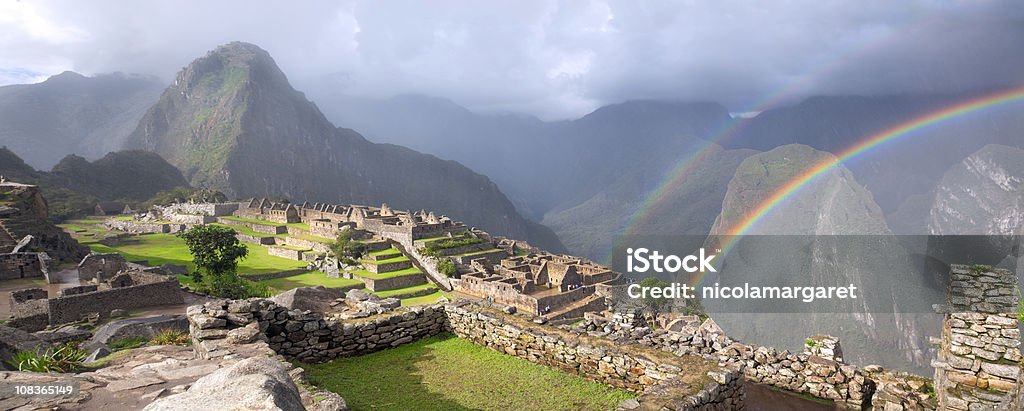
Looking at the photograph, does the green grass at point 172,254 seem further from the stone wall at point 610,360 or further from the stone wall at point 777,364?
the stone wall at point 777,364

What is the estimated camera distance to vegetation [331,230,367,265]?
42.3m

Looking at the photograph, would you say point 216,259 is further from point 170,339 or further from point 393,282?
point 170,339

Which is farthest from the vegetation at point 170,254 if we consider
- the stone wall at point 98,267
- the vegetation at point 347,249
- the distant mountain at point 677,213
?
the distant mountain at point 677,213

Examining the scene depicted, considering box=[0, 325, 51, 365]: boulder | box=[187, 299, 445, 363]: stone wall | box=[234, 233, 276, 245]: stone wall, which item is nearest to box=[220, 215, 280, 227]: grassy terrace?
box=[234, 233, 276, 245]: stone wall

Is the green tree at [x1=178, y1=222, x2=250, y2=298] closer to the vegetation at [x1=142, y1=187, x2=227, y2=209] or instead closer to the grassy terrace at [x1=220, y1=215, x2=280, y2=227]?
the grassy terrace at [x1=220, y1=215, x2=280, y2=227]

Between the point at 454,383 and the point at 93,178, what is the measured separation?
137 metres

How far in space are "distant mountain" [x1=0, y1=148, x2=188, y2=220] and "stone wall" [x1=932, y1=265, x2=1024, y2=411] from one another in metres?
85.2

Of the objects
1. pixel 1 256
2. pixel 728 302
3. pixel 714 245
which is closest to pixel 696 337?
pixel 1 256

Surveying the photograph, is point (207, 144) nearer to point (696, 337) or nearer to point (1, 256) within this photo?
point (1, 256)

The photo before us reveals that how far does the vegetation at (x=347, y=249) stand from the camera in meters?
42.3

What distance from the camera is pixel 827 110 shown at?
423 feet

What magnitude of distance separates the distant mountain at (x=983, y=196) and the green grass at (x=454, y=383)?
51902 mm

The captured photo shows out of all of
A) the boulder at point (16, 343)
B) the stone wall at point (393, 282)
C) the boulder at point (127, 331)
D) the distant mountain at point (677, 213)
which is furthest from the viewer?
the distant mountain at point (677, 213)

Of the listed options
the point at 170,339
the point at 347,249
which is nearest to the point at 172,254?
the point at 347,249
